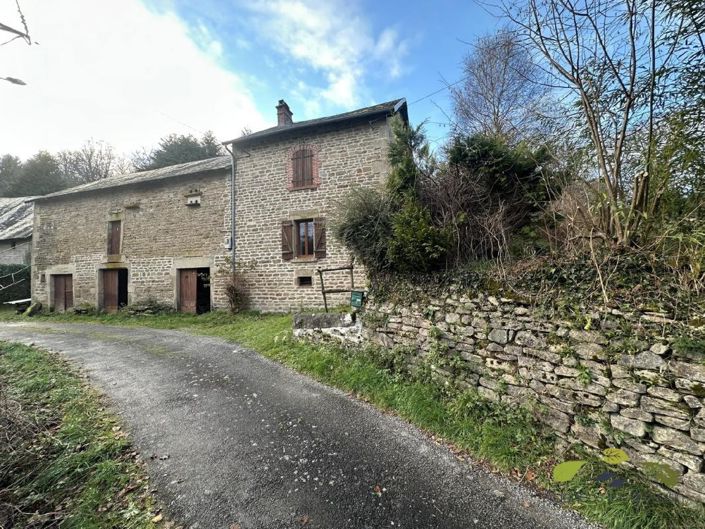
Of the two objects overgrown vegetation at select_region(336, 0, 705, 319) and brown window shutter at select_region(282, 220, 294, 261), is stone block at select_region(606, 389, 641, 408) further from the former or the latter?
brown window shutter at select_region(282, 220, 294, 261)

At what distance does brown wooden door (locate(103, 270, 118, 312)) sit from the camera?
12.5 metres

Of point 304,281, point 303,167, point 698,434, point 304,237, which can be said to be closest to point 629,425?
point 698,434

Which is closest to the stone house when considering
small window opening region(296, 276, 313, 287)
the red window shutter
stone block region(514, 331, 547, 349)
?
small window opening region(296, 276, 313, 287)

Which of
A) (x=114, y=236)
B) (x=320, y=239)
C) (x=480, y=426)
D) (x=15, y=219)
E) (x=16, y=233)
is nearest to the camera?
(x=480, y=426)

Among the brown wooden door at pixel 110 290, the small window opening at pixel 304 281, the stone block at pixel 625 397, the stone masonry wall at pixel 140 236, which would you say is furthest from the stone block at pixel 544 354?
the brown wooden door at pixel 110 290

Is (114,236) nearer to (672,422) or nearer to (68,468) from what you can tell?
(68,468)

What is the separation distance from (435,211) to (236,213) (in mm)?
8020

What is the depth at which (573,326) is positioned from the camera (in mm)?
2746

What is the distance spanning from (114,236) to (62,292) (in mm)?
4072

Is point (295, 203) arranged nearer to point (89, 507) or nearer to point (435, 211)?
point (435, 211)

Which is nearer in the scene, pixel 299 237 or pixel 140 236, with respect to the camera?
pixel 299 237

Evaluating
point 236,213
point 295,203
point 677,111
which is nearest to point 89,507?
point 677,111

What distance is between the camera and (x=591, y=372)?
8.50 ft

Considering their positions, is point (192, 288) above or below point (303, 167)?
below
